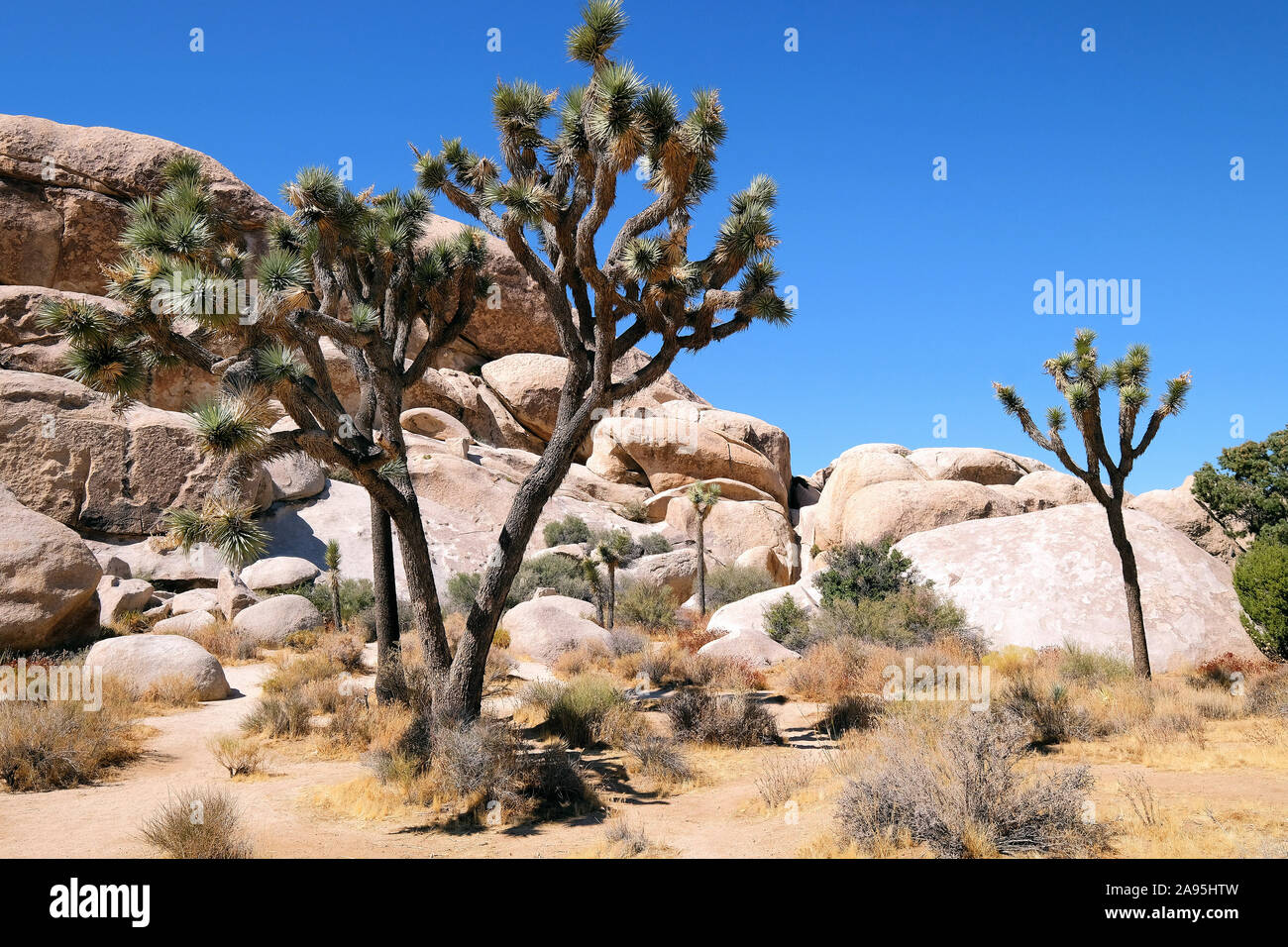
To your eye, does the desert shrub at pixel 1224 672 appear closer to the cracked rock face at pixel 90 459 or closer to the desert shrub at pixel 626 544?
the desert shrub at pixel 626 544

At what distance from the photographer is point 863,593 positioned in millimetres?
17188

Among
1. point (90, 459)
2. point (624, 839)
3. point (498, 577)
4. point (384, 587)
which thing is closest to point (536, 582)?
point (384, 587)

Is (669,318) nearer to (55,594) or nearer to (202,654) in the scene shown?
(202,654)

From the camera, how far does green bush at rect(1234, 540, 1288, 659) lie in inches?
490

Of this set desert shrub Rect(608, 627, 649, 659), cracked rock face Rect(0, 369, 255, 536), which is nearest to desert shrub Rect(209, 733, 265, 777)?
desert shrub Rect(608, 627, 649, 659)

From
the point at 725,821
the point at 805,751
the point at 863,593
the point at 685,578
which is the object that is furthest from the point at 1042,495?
the point at 725,821

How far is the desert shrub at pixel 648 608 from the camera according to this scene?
20.4 m

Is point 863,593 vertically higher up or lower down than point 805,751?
higher up

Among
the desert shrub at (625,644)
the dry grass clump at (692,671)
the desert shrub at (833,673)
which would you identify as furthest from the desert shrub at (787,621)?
the desert shrub at (625,644)

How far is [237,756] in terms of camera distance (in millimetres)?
8672

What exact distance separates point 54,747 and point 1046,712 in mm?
11341

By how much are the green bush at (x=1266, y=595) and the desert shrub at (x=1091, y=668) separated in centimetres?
219
